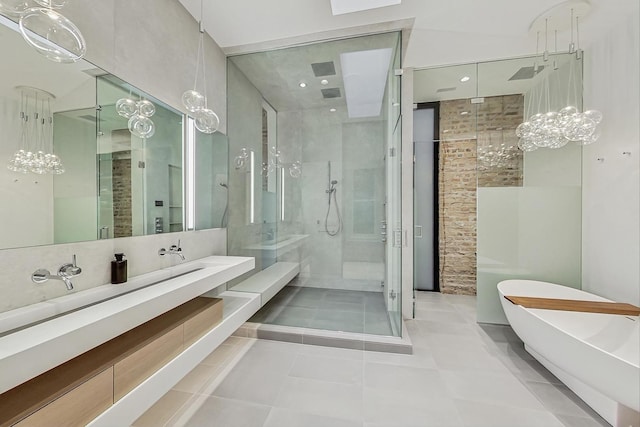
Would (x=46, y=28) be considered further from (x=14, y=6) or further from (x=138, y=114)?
(x=138, y=114)

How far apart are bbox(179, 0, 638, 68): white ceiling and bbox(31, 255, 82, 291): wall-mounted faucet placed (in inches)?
96.4

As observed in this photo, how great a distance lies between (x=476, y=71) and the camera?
3135 mm

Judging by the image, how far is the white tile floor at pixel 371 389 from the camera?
1649 millimetres

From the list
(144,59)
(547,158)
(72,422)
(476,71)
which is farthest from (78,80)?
(547,158)

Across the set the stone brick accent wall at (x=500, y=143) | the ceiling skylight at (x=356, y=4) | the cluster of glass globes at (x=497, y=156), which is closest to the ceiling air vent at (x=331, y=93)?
the ceiling skylight at (x=356, y=4)

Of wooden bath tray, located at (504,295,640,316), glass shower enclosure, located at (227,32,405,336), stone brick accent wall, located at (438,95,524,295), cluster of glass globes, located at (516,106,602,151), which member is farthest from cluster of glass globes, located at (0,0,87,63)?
stone brick accent wall, located at (438,95,524,295)

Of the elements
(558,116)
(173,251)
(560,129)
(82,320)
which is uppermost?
(558,116)

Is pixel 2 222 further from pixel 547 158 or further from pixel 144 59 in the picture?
pixel 547 158

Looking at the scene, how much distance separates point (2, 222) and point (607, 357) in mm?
3313

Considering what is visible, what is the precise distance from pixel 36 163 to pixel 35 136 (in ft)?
0.47

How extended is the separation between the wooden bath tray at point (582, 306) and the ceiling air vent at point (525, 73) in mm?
2574

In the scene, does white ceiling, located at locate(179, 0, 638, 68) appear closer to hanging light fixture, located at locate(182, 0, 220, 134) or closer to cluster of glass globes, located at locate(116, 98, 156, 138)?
hanging light fixture, located at locate(182, 0, 220, 134)

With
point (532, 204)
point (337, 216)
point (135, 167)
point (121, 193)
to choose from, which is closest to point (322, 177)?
point (337, 216)

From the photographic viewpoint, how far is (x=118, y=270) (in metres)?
1.70
